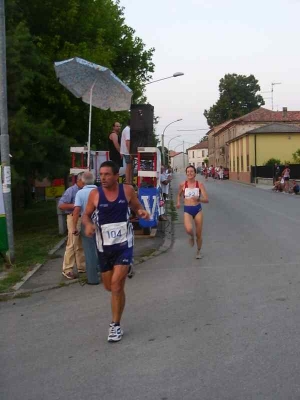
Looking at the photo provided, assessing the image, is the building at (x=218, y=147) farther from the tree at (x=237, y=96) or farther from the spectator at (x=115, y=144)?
the spectator at (x=115, y=144)

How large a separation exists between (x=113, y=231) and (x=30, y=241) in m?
9.00

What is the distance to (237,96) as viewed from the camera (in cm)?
10431

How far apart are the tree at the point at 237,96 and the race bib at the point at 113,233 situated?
100 metres

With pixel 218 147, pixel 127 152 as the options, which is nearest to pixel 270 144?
pixel 218 147

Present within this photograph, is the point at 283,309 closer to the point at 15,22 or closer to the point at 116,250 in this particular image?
the point at 116,250

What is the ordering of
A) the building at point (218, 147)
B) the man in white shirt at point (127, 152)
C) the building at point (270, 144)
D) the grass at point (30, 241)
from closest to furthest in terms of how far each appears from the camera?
the grass at point (30, 241), the man in white shirt at point (127, 152), the building at point (270, 144), the building at point (218, 147)

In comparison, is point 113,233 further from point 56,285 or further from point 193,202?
point 193,202

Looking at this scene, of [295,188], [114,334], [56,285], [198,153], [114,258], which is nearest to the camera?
[114,334]

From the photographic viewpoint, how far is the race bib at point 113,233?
18.9 feet

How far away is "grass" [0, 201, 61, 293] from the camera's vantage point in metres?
9.72

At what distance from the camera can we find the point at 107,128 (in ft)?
78.4

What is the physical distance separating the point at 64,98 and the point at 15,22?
325 cm

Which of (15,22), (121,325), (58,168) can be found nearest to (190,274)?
(121,325)

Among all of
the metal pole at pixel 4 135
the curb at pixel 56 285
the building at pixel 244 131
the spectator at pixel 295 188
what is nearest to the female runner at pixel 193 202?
the curb at pixel 56 285
